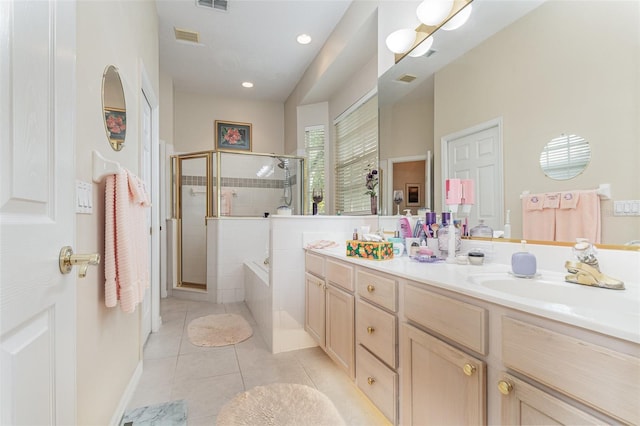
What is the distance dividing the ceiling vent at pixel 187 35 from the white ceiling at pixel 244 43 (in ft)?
0.14

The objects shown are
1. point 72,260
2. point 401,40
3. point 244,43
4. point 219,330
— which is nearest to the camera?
point 72,260

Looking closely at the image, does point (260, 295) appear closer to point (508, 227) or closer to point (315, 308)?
point (315, 308)

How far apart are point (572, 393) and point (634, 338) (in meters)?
0.19

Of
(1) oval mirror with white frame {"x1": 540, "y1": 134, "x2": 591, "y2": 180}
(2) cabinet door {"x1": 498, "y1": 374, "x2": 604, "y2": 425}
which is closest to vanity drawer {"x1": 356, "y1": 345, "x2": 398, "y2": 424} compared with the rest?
(2) cabinet door {"x1": 498, "y1": 374, "x2": 604, "y2": 425}

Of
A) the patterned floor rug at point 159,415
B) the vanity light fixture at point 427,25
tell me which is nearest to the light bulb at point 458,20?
the vanity light fixture at point 427,25

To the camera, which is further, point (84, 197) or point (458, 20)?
point (458, 20)

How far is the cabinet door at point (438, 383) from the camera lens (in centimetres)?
89

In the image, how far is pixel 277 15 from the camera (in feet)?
9.48

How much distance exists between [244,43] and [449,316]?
3443mm

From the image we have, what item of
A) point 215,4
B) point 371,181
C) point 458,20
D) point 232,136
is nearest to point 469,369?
point 458,20

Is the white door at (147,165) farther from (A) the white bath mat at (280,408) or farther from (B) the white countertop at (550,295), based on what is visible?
(B) the white countertop at (550,295)

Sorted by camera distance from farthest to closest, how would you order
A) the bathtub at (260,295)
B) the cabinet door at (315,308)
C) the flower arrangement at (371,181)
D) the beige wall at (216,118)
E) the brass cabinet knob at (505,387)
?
the beige wall at (216,118)
the flower arrangement at (371,181)
the bathtub at (260,295)
the cabinet door at (315,308)
the brass cabinet knob at (505,387)

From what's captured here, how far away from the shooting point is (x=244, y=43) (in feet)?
11.0

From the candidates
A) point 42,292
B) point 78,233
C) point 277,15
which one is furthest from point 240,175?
point 42,292
